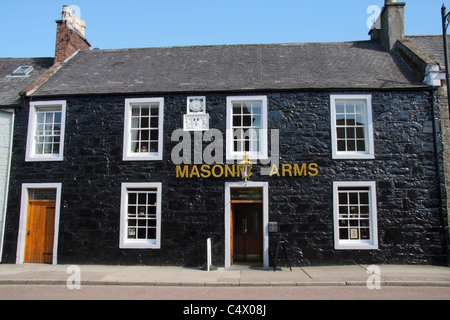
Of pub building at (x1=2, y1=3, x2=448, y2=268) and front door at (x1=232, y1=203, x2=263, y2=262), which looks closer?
pub building at (x1=2, y1=3, x2=448, y2=268)

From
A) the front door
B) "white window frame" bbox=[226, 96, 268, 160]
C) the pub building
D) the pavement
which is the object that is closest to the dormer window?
the pub building

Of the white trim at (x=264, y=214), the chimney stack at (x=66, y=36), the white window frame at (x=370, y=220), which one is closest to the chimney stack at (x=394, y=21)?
the white window frame at (x=370, y=220)

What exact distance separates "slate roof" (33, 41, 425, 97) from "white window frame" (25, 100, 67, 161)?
36 cm

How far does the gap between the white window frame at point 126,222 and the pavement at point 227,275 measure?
712 mm

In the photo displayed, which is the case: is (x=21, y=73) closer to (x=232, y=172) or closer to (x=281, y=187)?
(x=232, y=172)

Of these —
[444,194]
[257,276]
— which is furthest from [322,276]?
[444,194]

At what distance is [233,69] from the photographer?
14.0 m

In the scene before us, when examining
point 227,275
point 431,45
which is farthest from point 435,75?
point 227,275

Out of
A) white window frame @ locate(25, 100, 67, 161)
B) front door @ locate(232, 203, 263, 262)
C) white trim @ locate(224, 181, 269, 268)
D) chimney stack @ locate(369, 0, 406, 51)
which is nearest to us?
white trim @ locate(224, 181, 269, 268)

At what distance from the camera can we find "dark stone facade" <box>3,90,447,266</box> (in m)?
11.7

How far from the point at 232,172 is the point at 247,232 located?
2.14 m

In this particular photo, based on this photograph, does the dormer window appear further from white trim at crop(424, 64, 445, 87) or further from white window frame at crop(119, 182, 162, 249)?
white trim at crop(424, 64, 445, 87)

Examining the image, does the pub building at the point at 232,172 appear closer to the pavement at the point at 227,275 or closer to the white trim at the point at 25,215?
the white trim at the point at 25,215

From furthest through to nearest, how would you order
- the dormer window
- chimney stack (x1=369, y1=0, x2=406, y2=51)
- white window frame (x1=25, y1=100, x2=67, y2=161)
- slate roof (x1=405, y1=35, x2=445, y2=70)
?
1. the dormer window
2. chimney stack (x1=369, y1=0, x2=406, y2=51)
3. slate roof (x1=405, y1=35, x2=445, y2=70)
4. white window frame (x1=25, y1=100, x2=67, y2=161)
